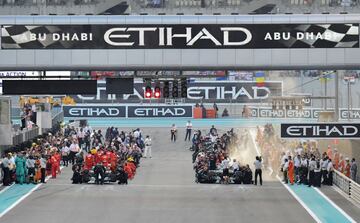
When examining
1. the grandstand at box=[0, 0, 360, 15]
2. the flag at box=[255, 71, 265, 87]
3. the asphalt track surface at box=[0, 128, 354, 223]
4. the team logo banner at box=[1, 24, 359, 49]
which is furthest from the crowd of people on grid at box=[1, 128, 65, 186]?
the flag at box=[255, 71, 265, 87]

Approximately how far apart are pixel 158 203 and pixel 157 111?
3146 cm

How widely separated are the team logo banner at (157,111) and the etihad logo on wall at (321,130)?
29.3 meters

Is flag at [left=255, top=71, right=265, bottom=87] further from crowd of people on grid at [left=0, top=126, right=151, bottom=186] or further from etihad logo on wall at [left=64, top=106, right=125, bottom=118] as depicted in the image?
crowd of people on grid at [left=0, top=126, right=151, bottom=186]

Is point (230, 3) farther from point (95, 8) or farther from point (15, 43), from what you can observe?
point (15, 43)

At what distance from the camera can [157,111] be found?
2197 inches

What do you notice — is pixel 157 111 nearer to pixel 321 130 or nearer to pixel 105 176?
pixel 105 176

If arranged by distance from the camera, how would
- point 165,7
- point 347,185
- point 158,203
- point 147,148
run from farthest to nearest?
→ 1. point 147,148
2. point 347,185
3. point 158,203
4. point 165,7

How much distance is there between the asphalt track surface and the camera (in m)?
22.2

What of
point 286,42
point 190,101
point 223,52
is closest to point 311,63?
point 286,42

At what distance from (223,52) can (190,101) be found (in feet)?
127

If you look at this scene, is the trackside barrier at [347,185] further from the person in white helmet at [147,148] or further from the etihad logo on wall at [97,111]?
the etihad logo on wall at [97,111]

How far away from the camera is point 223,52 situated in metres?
22.0

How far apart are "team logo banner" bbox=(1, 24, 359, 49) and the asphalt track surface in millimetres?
4364

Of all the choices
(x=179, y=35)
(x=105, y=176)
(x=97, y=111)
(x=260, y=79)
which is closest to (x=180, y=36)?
(x=179, y=35)
